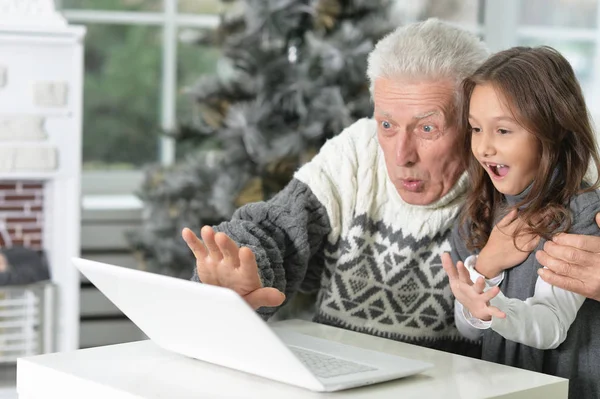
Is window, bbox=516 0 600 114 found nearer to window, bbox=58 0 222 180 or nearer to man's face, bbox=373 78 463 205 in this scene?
window, bbox=58 0 222 180

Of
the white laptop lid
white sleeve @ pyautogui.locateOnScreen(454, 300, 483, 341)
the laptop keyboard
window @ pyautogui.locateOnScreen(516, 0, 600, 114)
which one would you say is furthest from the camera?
window @ pyautogui.locateOnScreen(516, 0, 600, 114)

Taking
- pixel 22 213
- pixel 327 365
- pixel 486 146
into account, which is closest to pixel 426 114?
pixel 486 146

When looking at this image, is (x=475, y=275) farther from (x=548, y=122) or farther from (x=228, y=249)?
(x=228, y=249)

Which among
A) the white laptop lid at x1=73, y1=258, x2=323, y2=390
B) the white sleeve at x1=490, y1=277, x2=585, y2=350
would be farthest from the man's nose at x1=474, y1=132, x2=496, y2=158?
the white laptop lid at x1=73, y1=258, x2=323, y2=390

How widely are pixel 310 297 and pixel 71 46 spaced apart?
1.00 metres

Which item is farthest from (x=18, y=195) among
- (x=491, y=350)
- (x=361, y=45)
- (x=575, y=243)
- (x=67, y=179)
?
(x=575, y=243)

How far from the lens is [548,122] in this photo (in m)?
1.48

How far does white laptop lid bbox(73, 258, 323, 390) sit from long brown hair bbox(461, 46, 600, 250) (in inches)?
22.1

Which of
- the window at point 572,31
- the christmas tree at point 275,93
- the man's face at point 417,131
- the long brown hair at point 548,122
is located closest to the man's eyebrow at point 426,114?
Answer: the man's face at point 417,131

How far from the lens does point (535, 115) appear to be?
1472mm

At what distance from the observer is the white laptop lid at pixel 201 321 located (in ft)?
3.50

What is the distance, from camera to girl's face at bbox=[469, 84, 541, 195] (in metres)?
1.48

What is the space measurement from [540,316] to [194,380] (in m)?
0.54

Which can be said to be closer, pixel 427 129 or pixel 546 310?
pixel 546 310
